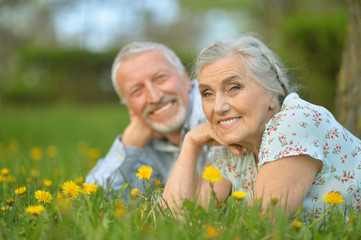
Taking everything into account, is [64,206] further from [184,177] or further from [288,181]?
[288,181]

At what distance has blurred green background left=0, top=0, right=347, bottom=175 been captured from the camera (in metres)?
6.50

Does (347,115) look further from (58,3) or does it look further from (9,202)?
(58,3)

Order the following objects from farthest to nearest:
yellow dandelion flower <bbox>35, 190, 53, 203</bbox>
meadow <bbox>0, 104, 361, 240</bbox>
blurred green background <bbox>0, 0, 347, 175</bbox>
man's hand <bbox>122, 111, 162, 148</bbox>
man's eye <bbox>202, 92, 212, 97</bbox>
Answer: blurred green background <bbox>0, 0, 347, 175</bbox>
man's hand <bbox>122, 111, 162, 148</bbox>
man's eye <bbox>202, 92, 212, 97</bbox>
yellow dandelion flower <bbox>35, 190, 53, 203</bbox>
meadow <bbox>0, 104, 361, 240</bbox>

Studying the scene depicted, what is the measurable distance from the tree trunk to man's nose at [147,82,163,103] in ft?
4.98

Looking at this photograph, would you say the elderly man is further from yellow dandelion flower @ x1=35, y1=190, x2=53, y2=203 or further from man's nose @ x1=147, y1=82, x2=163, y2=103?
yellow dandelion flower @ x1=35, y1=190, x2=53, y2=203

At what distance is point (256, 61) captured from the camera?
2301 mm

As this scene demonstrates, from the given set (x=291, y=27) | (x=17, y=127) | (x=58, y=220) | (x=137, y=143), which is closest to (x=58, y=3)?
(x=17, y=127)

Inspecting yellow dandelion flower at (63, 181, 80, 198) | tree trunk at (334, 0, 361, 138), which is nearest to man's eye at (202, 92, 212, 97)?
yellow dandelion flower at (63, 181, 80, 198)

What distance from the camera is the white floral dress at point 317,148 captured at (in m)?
2.06

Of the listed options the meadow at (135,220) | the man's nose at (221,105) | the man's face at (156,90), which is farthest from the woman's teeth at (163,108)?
the man's nose at (221,105)

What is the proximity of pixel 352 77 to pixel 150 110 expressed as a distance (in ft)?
5.47

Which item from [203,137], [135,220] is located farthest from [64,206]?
[203,137]

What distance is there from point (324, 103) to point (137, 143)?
361cm

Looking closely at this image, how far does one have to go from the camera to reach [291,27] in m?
6.82
